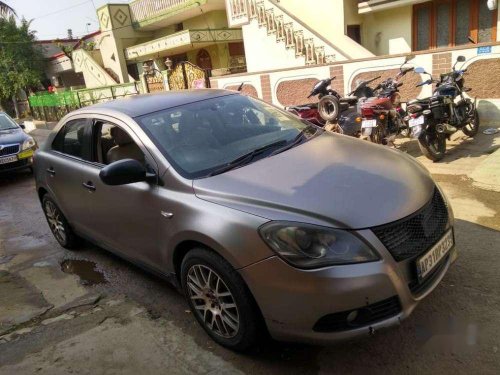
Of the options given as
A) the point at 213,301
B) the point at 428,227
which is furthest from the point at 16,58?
the point at 428,227

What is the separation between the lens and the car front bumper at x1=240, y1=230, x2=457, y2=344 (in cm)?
222

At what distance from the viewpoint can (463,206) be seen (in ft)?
15.3

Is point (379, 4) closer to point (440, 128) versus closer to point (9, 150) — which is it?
point (440, 128)

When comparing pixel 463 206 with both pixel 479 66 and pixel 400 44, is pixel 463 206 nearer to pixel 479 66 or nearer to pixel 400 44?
pixel 479 66

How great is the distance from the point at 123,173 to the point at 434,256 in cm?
199

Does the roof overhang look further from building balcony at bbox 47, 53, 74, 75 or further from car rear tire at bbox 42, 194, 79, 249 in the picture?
building balcony at bbox 47, 53, 74, 75

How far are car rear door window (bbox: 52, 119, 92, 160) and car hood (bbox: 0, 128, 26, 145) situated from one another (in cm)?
536

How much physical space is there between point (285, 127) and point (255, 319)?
167 centimetres

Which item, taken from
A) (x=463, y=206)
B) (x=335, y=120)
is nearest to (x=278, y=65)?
(x=335, y=120)

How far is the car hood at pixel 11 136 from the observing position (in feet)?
29.8

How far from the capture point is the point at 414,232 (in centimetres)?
245

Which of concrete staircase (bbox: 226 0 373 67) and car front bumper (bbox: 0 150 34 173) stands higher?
concrete staircase (bbox: 226 0 373 67)

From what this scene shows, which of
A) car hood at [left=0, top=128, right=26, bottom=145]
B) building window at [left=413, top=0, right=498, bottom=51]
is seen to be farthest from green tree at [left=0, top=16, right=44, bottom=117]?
building window at [left=413, top=0, right=498, bottom=51]

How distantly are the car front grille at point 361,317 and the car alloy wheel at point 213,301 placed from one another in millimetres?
551
